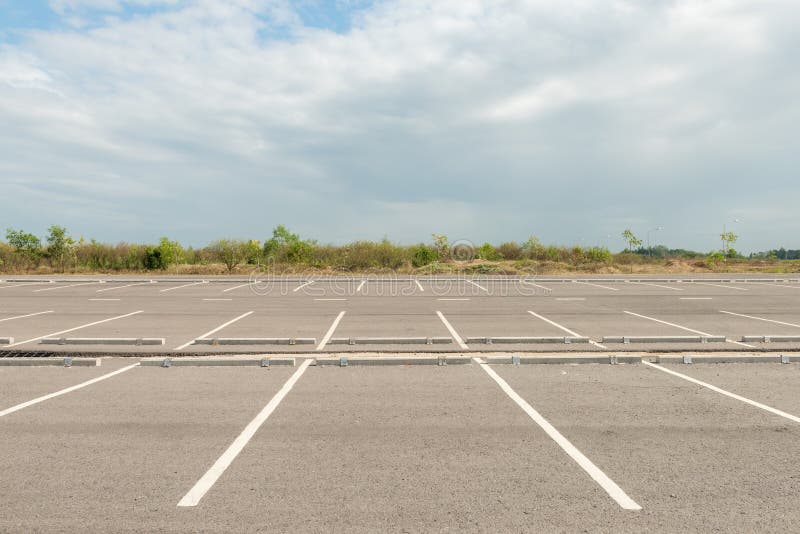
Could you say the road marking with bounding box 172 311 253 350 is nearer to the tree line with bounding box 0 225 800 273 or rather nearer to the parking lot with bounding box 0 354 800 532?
the parking lot with bounding box 0 354 800 532

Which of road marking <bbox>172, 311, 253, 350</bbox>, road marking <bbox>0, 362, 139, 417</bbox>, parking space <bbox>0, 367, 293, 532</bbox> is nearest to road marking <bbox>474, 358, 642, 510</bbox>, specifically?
parking space <bbox>0, 367, 293, 532</bbox>

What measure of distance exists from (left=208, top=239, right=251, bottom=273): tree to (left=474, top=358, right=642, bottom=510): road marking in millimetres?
34189

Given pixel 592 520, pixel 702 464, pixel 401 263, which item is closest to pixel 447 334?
pixel 702 464

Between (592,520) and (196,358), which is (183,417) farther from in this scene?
(592,520)

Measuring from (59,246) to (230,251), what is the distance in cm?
1472

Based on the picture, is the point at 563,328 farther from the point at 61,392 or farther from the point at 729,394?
the point at 61,392

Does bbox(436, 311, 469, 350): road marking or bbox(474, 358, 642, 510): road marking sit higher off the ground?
bbox(436, 311, 469, 350): road marking

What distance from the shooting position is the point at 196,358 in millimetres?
7875

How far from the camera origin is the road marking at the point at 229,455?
363 centimetres

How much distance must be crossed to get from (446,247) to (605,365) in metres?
39.1

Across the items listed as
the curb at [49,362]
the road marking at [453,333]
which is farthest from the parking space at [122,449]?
the road marking at [453,333]

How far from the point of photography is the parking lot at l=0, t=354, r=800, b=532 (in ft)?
11.1

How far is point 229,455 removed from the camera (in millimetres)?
4348

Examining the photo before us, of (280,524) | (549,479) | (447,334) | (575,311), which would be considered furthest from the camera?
(575,311)
